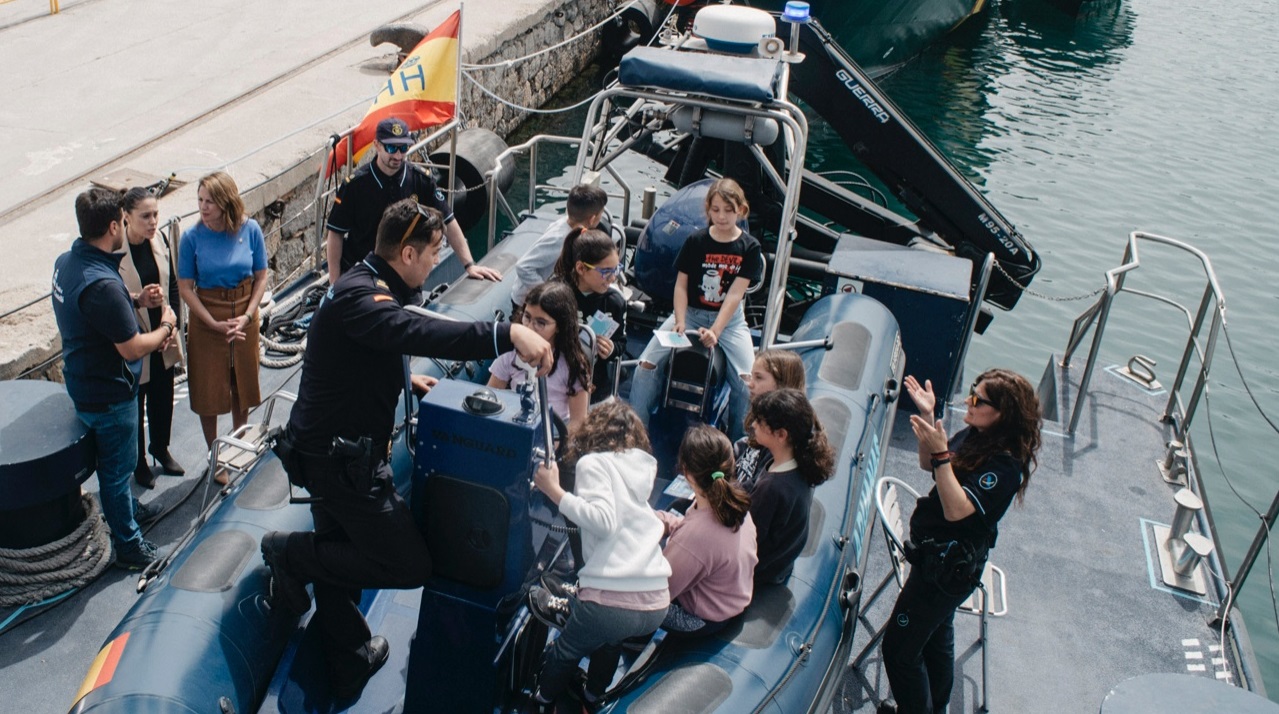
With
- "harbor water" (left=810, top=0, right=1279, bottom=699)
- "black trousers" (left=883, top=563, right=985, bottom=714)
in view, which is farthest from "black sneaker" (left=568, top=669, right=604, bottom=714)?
"harbor water" (left=810, top=0, right=1279, bottom=699)

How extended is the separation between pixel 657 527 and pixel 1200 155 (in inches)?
583

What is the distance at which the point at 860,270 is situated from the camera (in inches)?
242

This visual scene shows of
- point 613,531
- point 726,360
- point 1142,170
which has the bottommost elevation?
point 1142,170

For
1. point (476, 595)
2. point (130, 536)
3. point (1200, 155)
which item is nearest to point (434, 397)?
point (476, 595)

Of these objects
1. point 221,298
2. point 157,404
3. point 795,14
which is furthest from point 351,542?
point 795,14

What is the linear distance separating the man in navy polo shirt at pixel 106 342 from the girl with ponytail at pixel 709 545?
7.61 ft

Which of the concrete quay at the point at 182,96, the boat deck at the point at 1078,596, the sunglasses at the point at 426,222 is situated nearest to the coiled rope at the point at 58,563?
the concrete quay at the point at 182,96

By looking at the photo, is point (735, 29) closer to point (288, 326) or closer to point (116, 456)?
point (288, 326)

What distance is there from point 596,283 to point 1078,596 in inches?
115

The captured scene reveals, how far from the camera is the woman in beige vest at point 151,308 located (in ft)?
13.6

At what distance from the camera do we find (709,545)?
3.03 metres

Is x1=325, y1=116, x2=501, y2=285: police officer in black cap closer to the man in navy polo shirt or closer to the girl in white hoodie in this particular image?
the man in navy polo shirt

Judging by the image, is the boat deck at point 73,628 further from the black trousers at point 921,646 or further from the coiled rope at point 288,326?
the black trousers at point 921,646

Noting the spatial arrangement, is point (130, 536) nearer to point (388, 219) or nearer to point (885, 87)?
point (388, 219)
